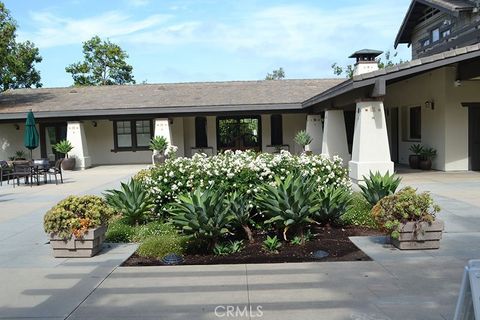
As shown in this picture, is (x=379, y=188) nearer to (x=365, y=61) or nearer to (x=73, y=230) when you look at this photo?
(x=73, y=230)

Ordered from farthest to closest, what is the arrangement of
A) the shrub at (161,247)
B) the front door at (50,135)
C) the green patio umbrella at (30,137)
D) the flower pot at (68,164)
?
the front door at (50,135)
the flower pot at (68,164)
the green patio umbrella at (30,137)
the shrub at (161,247)

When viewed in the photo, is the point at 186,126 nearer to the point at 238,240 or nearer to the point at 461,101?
the point at 461,101

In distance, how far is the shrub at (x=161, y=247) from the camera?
6262 mm

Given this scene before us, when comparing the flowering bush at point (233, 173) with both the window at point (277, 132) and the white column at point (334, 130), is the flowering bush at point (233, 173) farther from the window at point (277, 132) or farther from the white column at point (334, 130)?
the window at point (277, 132)

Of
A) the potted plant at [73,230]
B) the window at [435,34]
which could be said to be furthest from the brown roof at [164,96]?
the potted plant at [73,230]

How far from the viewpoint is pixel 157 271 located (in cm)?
552

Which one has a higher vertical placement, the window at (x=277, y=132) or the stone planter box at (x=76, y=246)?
the window at (x=277, y=132)

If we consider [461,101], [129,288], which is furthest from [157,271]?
[461,101]

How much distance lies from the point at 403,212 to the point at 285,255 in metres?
1.63

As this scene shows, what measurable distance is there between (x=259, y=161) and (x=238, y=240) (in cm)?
152

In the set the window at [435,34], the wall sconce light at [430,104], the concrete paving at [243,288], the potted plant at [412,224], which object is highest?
the window at [435,34]

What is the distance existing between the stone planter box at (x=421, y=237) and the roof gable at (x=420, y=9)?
1537 cm

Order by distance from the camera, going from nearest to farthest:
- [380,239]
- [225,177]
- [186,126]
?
[380,239]
[225,177]
[186,126]

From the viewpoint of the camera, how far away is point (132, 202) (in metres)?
7.74
